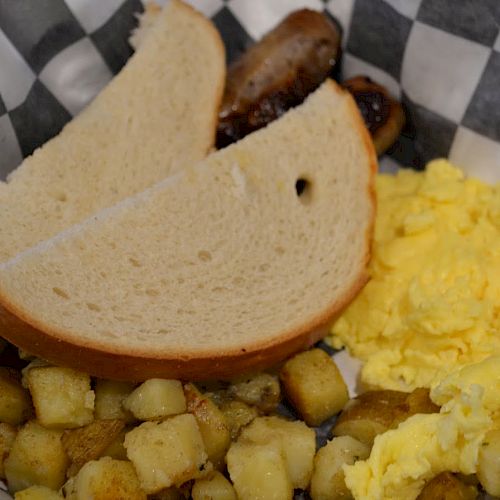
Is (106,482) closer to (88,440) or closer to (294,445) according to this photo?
(88,440)

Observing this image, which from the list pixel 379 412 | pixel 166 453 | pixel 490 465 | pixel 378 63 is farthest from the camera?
pixel 378 63

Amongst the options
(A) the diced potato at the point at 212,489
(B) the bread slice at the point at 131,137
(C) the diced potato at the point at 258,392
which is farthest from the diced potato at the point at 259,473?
(B) the bread slice at the point at 131,137

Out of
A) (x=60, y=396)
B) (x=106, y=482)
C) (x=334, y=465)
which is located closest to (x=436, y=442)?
(x=334, y=465)

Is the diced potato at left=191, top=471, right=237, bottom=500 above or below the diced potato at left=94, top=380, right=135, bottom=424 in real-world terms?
below

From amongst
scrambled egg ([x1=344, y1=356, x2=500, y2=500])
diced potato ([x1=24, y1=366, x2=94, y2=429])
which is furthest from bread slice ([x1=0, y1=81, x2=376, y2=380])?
scrambled egg ([x1=344, y1=356, x2=500, y2=500])

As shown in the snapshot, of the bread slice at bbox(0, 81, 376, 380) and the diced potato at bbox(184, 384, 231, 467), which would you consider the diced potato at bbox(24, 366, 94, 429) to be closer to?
the bread slice at bbox(0, 81, 376, 380)

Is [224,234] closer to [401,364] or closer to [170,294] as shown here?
[170,294]
